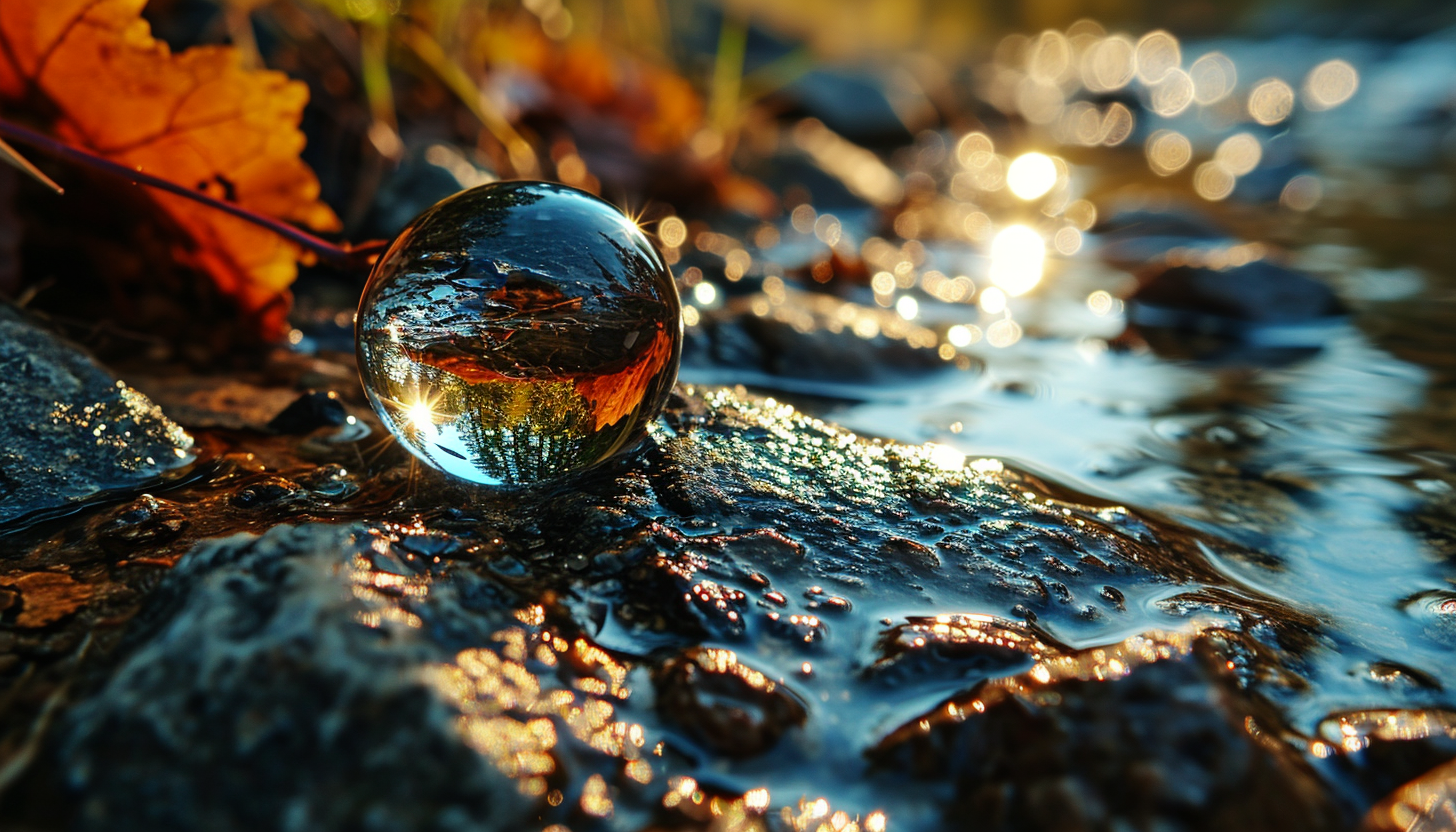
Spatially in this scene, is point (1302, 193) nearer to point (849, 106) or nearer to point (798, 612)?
point (849, 106)

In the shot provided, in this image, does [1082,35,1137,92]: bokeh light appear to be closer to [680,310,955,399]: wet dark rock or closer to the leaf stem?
[680,310,955,399]: wet dark rock

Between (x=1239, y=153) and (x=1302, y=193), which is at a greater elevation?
(x=1239, y=153)

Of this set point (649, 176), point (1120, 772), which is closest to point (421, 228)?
point (1120, 772)

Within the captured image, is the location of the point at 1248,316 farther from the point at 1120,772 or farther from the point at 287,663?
the point at 287,663

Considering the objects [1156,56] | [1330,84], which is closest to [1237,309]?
[1330,84]

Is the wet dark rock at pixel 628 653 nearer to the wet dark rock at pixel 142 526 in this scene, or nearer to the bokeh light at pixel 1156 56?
the wet dark rock at pixel 142 526

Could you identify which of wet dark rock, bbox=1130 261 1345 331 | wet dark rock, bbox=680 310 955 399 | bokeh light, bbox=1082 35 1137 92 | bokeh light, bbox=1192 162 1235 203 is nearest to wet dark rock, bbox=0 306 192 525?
wet dark rock, bbox=680 310 955 399

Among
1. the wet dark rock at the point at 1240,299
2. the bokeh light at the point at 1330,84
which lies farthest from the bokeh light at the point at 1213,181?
the bokeh light at the point at 1330,84
